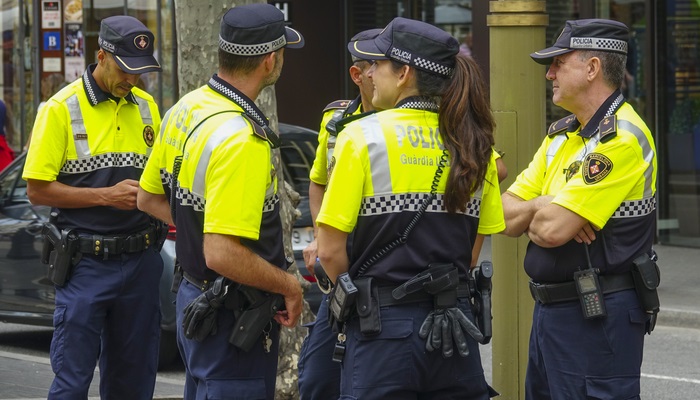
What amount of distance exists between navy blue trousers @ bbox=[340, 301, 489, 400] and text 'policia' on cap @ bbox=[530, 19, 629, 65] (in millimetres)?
1292

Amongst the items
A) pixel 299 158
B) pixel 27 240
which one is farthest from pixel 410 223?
pixel 27 240

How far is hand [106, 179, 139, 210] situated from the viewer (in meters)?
5.70

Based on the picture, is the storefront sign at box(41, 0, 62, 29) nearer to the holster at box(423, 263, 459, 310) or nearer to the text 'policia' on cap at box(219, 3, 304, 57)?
the text 'policia' on cap at box(219, 3, 304, 57)

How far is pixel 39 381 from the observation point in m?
7.68

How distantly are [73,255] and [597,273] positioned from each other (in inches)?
95.2

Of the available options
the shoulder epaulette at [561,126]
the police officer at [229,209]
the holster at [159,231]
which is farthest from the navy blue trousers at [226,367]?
the shoulder epaulette at [561,126]

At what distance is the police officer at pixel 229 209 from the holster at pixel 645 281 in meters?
1.28

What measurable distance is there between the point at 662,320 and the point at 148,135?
5829 millimetres

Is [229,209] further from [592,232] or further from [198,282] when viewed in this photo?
[592,232]

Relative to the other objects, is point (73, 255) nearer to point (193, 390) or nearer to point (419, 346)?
point (193, 390)

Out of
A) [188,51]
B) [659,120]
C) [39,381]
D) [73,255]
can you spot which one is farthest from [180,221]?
[659,120]

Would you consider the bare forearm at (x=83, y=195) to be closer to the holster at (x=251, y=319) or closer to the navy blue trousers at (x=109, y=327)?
the navy blue trousers at (x=109, y=327)

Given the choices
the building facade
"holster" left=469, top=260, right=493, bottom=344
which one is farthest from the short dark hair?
the building facade

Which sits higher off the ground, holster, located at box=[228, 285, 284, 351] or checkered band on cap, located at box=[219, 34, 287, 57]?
checkered band on cap, located at box=[219, 34, 287, 57]
